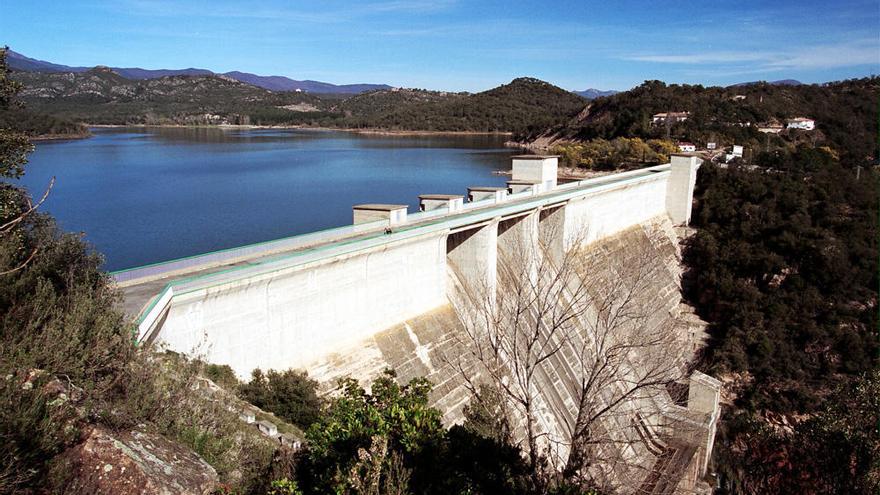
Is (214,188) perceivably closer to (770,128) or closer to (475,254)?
(475,254)

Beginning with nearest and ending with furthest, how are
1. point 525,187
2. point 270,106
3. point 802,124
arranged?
point 525,187 < point 802,124 < point 270,106

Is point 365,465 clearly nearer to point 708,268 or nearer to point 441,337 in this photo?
point 441,337

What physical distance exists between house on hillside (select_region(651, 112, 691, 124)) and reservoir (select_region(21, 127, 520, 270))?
16.5 metres

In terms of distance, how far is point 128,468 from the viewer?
4.82 meters

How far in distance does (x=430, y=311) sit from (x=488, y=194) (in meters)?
5.96

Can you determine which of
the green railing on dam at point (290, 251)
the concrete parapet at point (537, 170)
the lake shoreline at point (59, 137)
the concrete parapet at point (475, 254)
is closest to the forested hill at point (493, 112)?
the lake shoreline at point (59, 137)

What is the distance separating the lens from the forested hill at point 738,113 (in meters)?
50.9

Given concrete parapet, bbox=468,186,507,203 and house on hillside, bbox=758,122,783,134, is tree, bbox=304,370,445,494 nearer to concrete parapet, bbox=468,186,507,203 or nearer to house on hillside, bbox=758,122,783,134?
concrete parapet, bbox=468,186,507,203

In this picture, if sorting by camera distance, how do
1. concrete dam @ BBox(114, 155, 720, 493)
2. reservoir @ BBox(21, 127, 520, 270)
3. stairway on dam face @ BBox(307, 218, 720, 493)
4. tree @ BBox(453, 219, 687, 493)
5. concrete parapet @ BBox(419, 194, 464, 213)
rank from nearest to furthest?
1. concrete dam @ BBox(114, 155, 720, 493)
2. tree @ BBox(453, 219, 687, 493)
3. stairway on dam face @ BBox(307, 218, 720, 493)
4. concrete parapet @ BBox(419, 194, 464, 213)
5. reservoir @ BBox(21, 127, 520, 270)

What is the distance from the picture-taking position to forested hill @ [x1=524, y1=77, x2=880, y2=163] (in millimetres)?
50875

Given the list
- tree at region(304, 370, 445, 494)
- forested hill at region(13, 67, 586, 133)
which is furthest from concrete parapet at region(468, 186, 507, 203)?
forested hill at region(13, 67, 586, 133)

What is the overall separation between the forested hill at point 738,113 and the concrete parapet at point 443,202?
38273 mm

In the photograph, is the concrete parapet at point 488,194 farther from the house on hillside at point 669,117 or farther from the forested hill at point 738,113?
the house on hillside at point 669,117

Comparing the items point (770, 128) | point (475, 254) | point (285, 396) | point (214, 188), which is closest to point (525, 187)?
point (475, 254)
